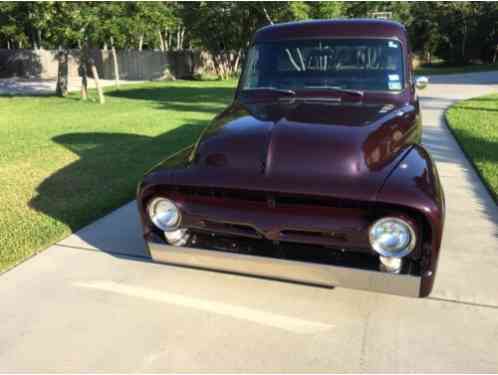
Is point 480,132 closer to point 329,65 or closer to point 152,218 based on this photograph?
point 329,65

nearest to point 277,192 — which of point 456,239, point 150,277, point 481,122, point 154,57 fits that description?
point 150,277

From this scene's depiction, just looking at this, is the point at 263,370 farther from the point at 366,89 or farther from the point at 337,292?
the point at 366,89

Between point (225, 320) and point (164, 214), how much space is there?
0.78 m

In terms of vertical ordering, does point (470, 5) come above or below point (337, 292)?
above

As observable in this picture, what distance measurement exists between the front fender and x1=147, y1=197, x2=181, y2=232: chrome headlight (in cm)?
126

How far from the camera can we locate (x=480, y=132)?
830cm

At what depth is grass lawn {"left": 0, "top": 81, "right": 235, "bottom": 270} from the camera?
14.9ft

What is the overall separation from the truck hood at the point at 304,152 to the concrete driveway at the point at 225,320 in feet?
2.94

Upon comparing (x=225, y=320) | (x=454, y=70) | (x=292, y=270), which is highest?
(x=454, y=70)

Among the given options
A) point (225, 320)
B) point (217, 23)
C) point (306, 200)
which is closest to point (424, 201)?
point (306, 200)

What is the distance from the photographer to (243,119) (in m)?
3.37

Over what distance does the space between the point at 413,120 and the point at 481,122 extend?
22.0 feet

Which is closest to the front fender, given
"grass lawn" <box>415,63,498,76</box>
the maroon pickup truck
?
the maroon pickup truck

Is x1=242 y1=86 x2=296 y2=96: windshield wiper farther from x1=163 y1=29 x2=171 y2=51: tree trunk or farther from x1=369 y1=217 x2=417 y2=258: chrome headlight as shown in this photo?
x1=163 y1=29 x2=171 y2=51: tree trunk
